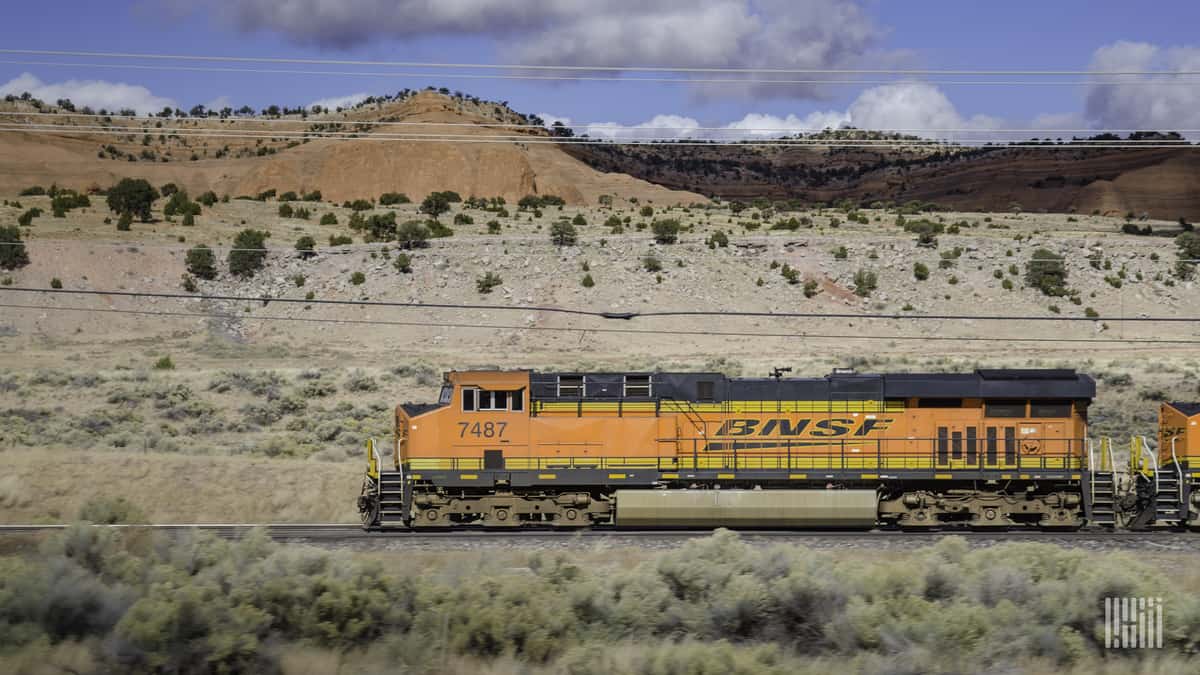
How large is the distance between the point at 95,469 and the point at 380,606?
17590 mm

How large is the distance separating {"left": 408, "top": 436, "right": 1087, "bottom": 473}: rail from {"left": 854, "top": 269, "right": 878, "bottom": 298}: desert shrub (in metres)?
37.6

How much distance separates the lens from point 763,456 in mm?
21906

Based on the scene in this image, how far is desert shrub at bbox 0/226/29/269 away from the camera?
188ft

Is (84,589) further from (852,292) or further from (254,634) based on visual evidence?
(852,292)

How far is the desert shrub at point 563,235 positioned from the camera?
63688mm

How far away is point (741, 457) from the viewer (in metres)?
21.9

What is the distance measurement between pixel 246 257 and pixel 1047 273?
44349mm

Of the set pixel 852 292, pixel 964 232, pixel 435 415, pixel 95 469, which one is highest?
pixel 964 232

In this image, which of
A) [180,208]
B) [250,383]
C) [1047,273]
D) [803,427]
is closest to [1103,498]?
[803,427]

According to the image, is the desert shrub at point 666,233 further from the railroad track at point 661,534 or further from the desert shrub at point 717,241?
the railroad track at point 661,534

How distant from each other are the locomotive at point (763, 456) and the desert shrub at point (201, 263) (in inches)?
1642

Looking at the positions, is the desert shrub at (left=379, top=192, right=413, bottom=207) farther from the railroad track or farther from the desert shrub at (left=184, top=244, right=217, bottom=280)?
the railroad track

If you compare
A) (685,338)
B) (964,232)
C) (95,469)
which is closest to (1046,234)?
(964,232)

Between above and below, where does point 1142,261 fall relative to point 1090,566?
above
